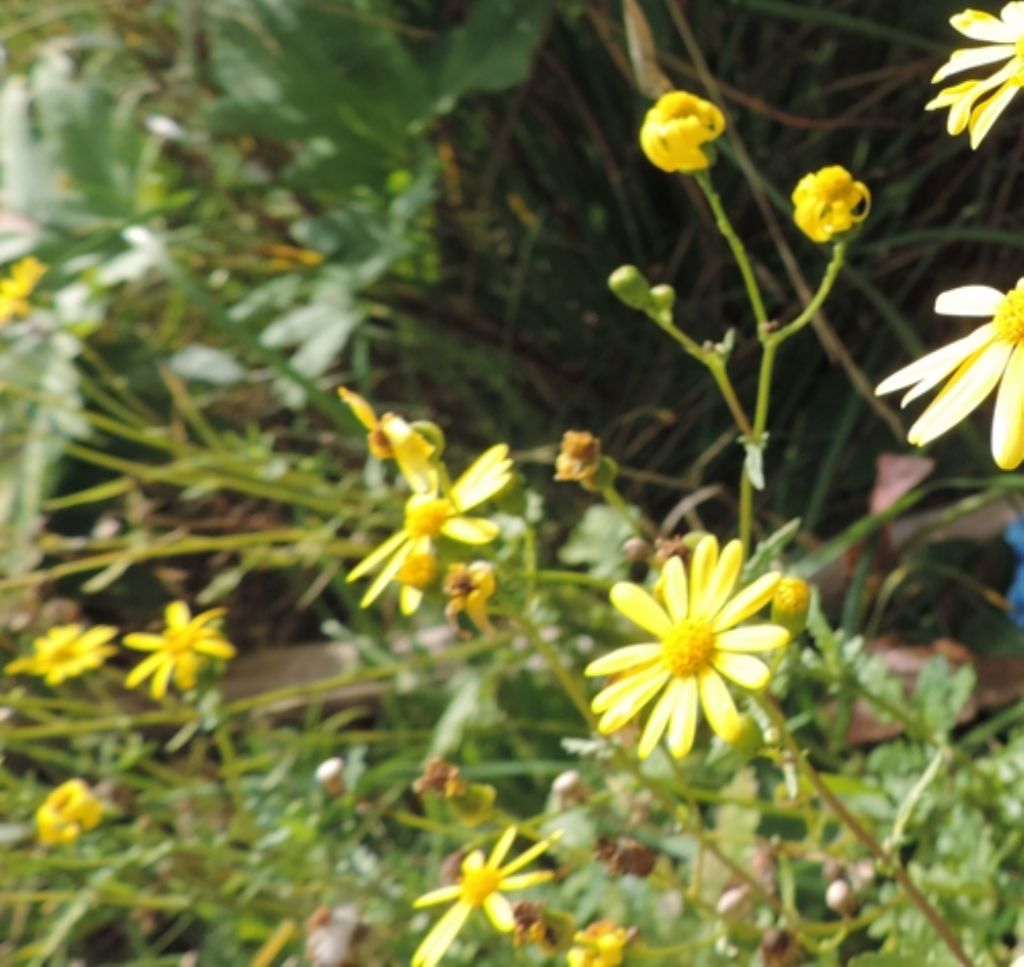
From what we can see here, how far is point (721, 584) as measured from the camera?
620 millimetres

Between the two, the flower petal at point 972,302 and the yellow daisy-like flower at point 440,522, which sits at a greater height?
the flower petal at point 972,302

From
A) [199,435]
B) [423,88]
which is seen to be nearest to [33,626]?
[199,435]

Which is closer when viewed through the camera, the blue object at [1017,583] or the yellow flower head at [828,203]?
the yellow flower head at [828,203]

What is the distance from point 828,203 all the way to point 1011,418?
0.19 m

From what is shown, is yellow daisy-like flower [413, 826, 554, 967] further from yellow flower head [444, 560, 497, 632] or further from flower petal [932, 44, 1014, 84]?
flower petal [932, 44, 1014, 84]

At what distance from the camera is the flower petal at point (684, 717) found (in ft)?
1.85

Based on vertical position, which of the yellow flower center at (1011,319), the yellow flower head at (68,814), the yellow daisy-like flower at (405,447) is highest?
the yellow flower center at (1011,319)

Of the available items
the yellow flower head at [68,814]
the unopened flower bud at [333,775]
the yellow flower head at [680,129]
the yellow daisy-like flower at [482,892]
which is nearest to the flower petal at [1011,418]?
the yellow flower head at [680,129]

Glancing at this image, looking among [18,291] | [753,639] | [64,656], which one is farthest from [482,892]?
[18,291]

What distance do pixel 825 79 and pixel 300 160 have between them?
20.7 inches

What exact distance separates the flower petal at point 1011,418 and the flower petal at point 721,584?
15 centimetres

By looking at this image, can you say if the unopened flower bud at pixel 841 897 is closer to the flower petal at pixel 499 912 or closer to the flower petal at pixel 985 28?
the flower petal at pixel 499 912

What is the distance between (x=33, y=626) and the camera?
119cm

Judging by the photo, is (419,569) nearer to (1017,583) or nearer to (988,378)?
(988,378)
